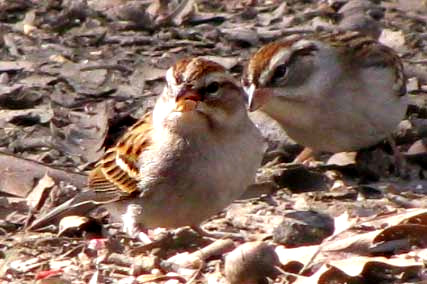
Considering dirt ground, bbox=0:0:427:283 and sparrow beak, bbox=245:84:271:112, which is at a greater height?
sparrow beak, bbox=245:84:271:112

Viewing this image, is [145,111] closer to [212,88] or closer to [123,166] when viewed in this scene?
[123,166]

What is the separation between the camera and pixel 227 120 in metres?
7.18

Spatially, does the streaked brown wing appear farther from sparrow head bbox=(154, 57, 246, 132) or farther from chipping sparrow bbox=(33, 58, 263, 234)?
sparrow head bbox=(154, 57, 246, 132)

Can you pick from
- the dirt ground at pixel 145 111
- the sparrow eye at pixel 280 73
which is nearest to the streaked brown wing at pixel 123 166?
the dirt ground at pixel 145 111

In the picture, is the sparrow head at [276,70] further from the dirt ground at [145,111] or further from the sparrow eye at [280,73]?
the dirt ground at [145,111]

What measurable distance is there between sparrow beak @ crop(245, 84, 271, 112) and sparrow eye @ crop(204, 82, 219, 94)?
92cm

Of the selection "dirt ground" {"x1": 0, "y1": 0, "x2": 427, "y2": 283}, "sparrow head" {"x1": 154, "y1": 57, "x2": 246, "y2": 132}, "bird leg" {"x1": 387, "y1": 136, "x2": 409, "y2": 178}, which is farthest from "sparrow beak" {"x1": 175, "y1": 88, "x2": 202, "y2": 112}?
"bird leg" {"x1": 387, "y1": 136, "x2": 409, "y2": 178}

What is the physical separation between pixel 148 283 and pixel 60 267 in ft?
1.69

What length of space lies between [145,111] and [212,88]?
1.85 meters

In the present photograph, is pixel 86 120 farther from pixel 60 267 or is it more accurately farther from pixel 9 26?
pixel 60 267

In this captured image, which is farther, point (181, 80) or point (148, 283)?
point (181, 80)

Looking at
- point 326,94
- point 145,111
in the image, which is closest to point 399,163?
point 326,94

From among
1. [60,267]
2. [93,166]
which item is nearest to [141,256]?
[60,267]

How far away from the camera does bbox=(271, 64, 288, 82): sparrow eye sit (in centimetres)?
845
